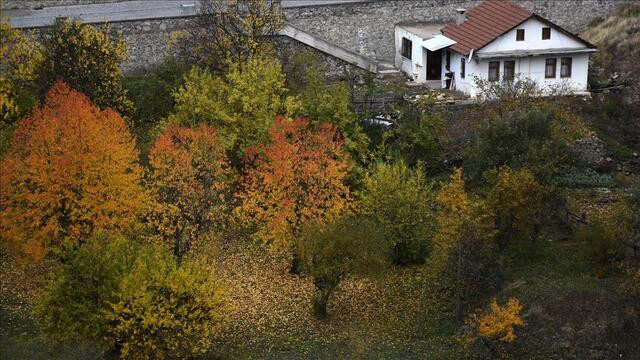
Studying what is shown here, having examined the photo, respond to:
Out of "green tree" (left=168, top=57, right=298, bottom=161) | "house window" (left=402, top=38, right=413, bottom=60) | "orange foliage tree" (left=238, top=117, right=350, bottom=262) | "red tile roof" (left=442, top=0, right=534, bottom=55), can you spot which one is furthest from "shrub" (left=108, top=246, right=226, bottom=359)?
"house window" (left=402, top=38, right=413, bottom=60)

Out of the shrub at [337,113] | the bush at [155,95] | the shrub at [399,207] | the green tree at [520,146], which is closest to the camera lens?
the green tree at [520,146]

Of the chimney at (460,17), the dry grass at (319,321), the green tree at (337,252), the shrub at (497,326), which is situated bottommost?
the dry grass at (319,321)

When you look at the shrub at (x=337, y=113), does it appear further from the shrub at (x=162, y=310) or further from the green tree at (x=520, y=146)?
the shrub at (x=162, y=310)

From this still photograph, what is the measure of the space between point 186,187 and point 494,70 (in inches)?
696

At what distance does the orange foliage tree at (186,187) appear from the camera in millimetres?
32312

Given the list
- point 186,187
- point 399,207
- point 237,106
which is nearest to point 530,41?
point 399,207

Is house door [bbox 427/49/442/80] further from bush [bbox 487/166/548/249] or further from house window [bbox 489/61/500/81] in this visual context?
bush [bbox 487/166/548/249]

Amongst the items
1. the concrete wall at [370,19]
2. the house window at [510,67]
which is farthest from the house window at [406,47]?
the house window at [510,67]

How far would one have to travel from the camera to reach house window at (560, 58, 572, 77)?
43750mm

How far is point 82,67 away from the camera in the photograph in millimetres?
39312

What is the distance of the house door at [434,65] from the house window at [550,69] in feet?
19.0

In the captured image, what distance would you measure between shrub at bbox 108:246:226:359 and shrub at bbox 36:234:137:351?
1.18 ft

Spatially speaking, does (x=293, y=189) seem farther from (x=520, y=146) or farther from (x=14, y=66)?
(x=14, y=66)

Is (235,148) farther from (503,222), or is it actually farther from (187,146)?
(503,222)
